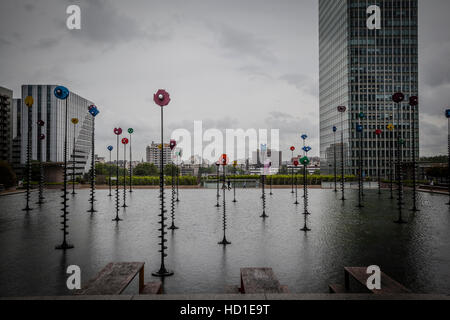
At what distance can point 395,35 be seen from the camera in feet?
242

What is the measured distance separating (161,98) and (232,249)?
504cm

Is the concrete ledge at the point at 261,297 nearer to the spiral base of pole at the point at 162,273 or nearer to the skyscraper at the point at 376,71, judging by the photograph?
the spiral base of pole at the point at 162,273

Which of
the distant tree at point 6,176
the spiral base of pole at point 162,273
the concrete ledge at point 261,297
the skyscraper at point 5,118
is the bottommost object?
the spiral base of pole at point 162,273

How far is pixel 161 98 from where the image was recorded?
6855mm

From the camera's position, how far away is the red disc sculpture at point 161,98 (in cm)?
680

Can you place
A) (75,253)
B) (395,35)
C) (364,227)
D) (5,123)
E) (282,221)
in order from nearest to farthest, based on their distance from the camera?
(75,253)
(364,227)
(282,221)
(395,35)
(5,123)

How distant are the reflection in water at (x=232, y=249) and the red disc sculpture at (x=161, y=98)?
4.21m

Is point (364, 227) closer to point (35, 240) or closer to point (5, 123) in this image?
point (35, 240)

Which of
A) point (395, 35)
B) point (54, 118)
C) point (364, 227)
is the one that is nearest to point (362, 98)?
point (395, 35)

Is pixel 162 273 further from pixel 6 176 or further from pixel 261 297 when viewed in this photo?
pixel 6 176

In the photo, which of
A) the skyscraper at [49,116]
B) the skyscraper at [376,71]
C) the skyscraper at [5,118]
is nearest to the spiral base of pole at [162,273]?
the skyscraper at [376,71]

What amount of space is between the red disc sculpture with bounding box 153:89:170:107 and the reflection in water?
4.21m
